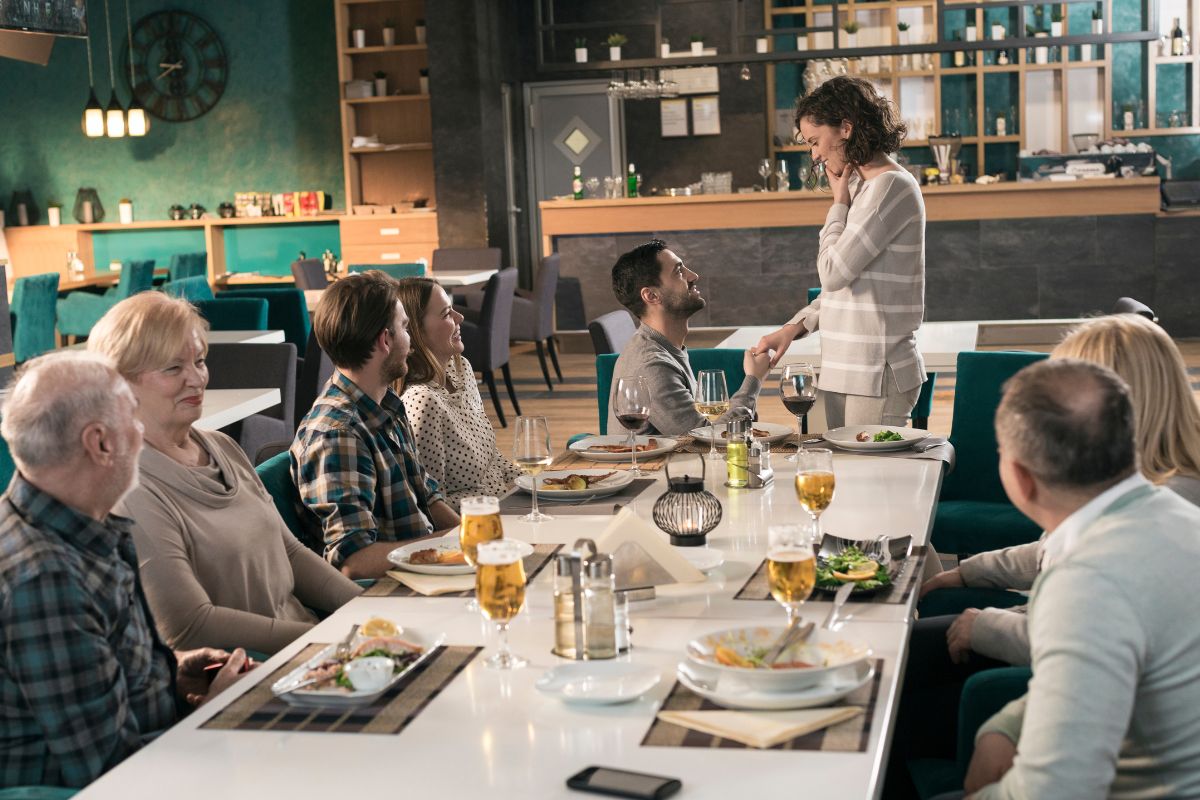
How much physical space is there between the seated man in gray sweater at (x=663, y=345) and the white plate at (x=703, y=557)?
1.25 meters

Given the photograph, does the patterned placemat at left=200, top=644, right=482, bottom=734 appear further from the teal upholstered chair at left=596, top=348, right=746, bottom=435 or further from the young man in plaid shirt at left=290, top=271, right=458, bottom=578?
the teal upholstered chair at left=596, top=348, right=746, bottom=435

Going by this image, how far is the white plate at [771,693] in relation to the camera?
5.27ft

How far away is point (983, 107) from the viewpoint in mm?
12070

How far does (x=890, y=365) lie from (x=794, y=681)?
2257 millimetres

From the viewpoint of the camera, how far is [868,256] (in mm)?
3693

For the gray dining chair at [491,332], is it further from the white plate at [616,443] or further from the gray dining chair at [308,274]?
the white plate at [616,443]

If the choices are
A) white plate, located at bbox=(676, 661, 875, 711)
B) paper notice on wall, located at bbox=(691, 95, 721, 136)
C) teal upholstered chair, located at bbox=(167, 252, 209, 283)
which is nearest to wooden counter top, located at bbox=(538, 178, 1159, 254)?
paper notice on wall, located at bbox=(691, 95, 721, 136)

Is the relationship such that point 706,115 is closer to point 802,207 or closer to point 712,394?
point 802,207

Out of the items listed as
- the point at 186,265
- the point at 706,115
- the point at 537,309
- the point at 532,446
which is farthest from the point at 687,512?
the point at 706,115

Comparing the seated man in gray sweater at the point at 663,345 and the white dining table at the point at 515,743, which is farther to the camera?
the seated man in gray sweater at the point at 663,345

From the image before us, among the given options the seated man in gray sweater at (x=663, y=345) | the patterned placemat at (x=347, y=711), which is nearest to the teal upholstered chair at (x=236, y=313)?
the seated man in gray sweater at (x=663, y=345)

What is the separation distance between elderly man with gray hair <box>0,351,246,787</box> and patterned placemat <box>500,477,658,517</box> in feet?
3.35

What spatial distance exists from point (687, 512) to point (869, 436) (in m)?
1.07

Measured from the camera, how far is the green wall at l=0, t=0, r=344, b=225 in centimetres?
1233
